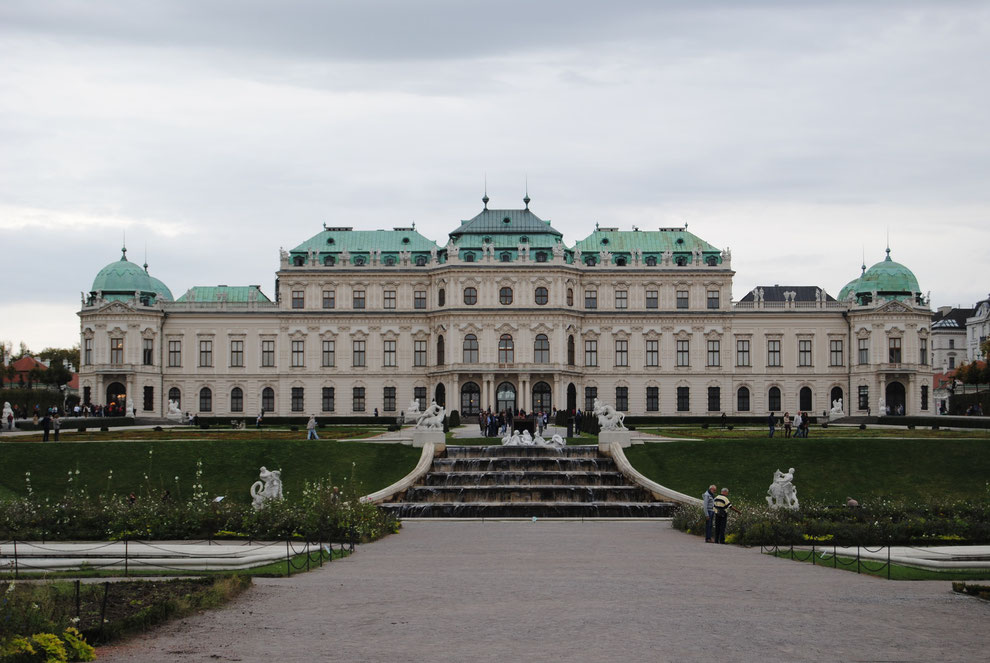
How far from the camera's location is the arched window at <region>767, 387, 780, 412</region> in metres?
95.0

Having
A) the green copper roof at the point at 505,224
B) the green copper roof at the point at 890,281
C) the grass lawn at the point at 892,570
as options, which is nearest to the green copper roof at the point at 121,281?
the green copper roof at the point at 505,224

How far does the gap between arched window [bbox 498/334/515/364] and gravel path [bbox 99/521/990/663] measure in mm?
63921

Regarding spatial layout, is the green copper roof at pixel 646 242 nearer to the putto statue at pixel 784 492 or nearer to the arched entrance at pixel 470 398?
the arched entrance at pixel 470 398

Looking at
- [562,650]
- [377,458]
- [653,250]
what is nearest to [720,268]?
[653,250]

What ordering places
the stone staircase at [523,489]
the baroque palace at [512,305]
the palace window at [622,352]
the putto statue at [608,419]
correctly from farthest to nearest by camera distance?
the palace window at [622,352] → the baroque palace at [512,305] → the putto statue at [608,419] → the stone staircase at [523,489]

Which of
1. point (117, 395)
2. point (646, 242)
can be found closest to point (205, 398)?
point (117, 395)

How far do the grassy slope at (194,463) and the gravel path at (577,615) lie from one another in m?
17.7

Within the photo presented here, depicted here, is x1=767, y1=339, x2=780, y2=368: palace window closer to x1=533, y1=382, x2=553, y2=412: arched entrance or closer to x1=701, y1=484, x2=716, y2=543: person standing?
x1=533, y1=382, x2=553, y2=412: arched entrance

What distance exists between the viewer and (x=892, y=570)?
82.4 feet

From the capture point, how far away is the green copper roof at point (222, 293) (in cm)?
9831

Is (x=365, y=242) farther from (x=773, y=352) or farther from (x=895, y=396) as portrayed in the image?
(x=895, y=396)

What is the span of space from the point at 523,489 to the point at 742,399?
5468 centimetres

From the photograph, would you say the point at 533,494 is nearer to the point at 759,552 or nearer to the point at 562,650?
the point at 759,552

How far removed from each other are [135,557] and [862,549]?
17.8 meters
